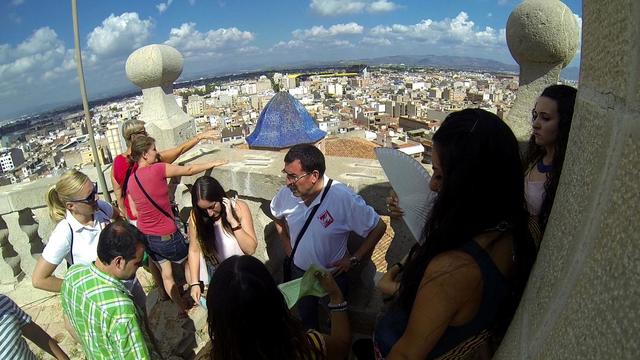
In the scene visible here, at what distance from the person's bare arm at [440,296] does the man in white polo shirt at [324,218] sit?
1044 mm

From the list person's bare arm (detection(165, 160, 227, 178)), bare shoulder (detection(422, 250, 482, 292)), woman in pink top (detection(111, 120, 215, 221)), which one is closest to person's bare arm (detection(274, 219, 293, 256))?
person's bare arm (detection(165, 160, 227, 178))

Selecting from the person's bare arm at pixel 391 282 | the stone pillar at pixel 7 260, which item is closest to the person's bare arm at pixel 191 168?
the person's bare arm at pixel 391 282

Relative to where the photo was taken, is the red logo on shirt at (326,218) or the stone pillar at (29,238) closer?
the red logo on shirt at (326,218)

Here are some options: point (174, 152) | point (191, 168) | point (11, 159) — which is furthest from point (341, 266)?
point (11, 159)

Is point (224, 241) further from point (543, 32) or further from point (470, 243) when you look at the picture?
point (543, 32)

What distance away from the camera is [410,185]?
1649 mm

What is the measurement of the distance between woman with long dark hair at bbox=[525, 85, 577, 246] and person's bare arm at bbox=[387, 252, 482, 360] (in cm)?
75

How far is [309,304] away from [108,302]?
108cm

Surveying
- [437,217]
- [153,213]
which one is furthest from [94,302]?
[437,217]

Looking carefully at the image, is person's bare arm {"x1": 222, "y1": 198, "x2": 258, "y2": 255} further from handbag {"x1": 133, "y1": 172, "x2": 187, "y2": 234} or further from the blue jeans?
handbag {"x1": 133, "y1": 172, "x2": 187, "y2": 234}

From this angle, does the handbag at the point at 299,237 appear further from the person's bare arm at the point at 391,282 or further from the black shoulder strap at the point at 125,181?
the black shoulder strap at the point at 125,181

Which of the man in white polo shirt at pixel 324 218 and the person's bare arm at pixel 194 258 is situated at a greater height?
the man in white polo shirt at pixel 324 218

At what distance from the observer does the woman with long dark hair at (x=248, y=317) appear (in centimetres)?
127

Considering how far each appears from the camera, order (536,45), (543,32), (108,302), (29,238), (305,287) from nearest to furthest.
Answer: (305,287) < (108,302) < (543,32) < (536,45) < (29,238)
